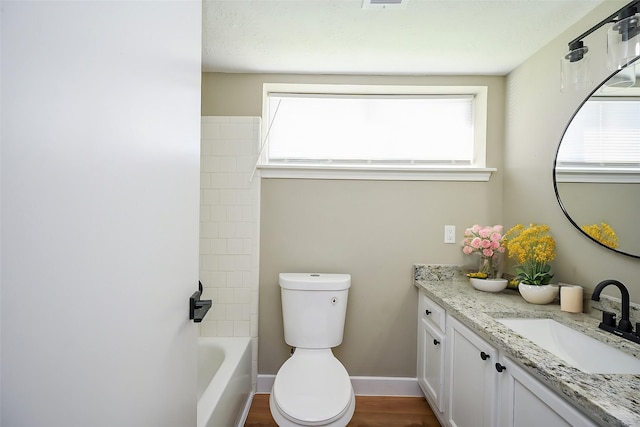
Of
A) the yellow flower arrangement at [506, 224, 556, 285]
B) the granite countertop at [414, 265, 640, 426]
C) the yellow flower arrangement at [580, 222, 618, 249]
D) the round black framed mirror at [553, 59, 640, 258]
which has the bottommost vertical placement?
the granite countertop at [414, 265, 640, 426]

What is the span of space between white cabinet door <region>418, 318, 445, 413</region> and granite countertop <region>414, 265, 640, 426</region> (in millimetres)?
235

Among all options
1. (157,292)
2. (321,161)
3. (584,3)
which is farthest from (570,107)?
(157,292)

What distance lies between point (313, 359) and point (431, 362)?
733mm

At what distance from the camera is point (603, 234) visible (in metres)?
1.43

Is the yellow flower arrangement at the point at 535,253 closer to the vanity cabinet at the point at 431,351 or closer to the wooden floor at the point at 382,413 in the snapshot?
the vanity cabinet at the point at 431,351

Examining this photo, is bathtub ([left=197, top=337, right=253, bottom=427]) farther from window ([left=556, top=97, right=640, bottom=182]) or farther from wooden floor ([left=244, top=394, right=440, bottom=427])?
window ([left=556, top=97, right=640, bottom=182])

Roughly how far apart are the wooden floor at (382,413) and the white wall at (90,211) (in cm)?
144

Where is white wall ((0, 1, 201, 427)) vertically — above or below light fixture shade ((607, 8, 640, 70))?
below

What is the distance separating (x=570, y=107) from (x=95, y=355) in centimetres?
213

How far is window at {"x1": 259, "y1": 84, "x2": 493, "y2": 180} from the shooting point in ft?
7.79

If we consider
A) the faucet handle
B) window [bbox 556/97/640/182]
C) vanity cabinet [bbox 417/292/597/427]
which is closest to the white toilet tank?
vanity cabinet [bbox 417/292/597/427]

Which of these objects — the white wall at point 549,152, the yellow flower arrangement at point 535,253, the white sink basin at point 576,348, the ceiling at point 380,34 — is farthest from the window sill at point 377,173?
the white sink basin at point 576,348

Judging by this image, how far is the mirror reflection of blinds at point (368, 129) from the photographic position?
7.80 feet

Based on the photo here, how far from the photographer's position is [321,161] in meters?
2.38
